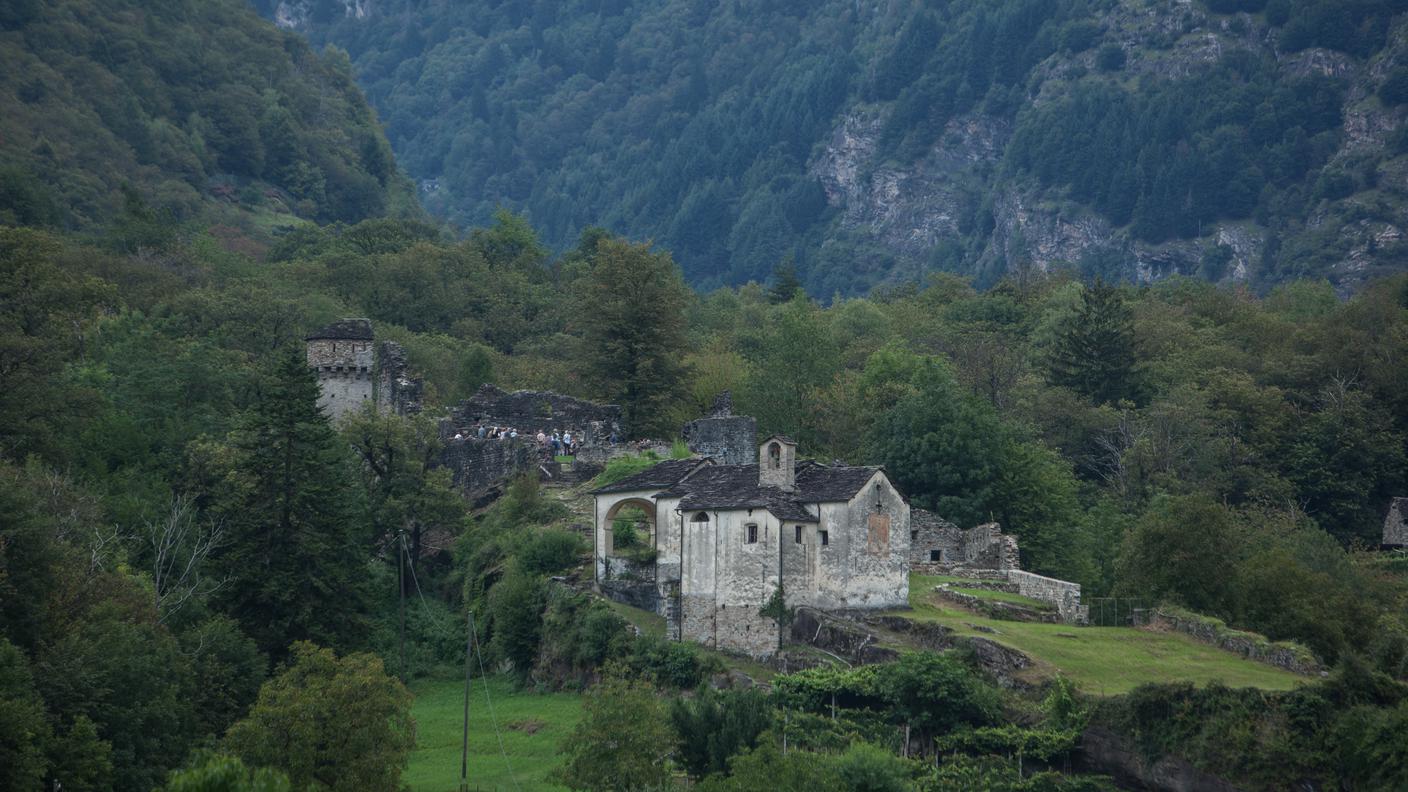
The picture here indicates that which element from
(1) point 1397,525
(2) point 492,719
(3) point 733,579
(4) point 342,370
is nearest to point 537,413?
(4) point 342,370

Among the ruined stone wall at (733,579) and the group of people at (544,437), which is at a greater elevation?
the group of people at (544,437)

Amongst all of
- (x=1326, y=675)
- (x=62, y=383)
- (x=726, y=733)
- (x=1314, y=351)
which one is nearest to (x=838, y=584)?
(x=726, y=733)

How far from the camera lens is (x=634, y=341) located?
7538 cm

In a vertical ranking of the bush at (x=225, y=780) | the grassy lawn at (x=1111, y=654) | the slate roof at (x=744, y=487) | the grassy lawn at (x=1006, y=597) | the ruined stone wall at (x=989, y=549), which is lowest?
the bush at (x=225, y=780)

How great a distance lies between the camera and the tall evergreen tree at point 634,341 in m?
74.5

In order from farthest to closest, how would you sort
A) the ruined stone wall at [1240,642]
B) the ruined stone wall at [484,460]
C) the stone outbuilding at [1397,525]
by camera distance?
the stone outbuilding at [1397,525] < the ruined stone wall at [484,460] < the ruined stone wall at [1240,642]

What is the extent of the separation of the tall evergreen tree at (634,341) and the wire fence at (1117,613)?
72.2ft

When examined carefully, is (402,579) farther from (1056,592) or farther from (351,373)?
(1056,592)

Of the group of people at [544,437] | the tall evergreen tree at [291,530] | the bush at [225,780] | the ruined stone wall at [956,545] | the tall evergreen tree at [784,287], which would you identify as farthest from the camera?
the tall evergreen tree at [784,287]

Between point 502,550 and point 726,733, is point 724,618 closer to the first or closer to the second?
point 726,733

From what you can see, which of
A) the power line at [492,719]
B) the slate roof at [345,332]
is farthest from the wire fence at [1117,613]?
the slate roof at [345,332]

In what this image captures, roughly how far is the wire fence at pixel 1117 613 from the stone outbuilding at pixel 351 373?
1117 inches

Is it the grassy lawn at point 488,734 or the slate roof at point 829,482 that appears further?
the slate roof at point 829,482

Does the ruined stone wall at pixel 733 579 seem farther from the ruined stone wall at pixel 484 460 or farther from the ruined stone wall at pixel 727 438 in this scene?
the ruined stone wall at pixel 484 460
